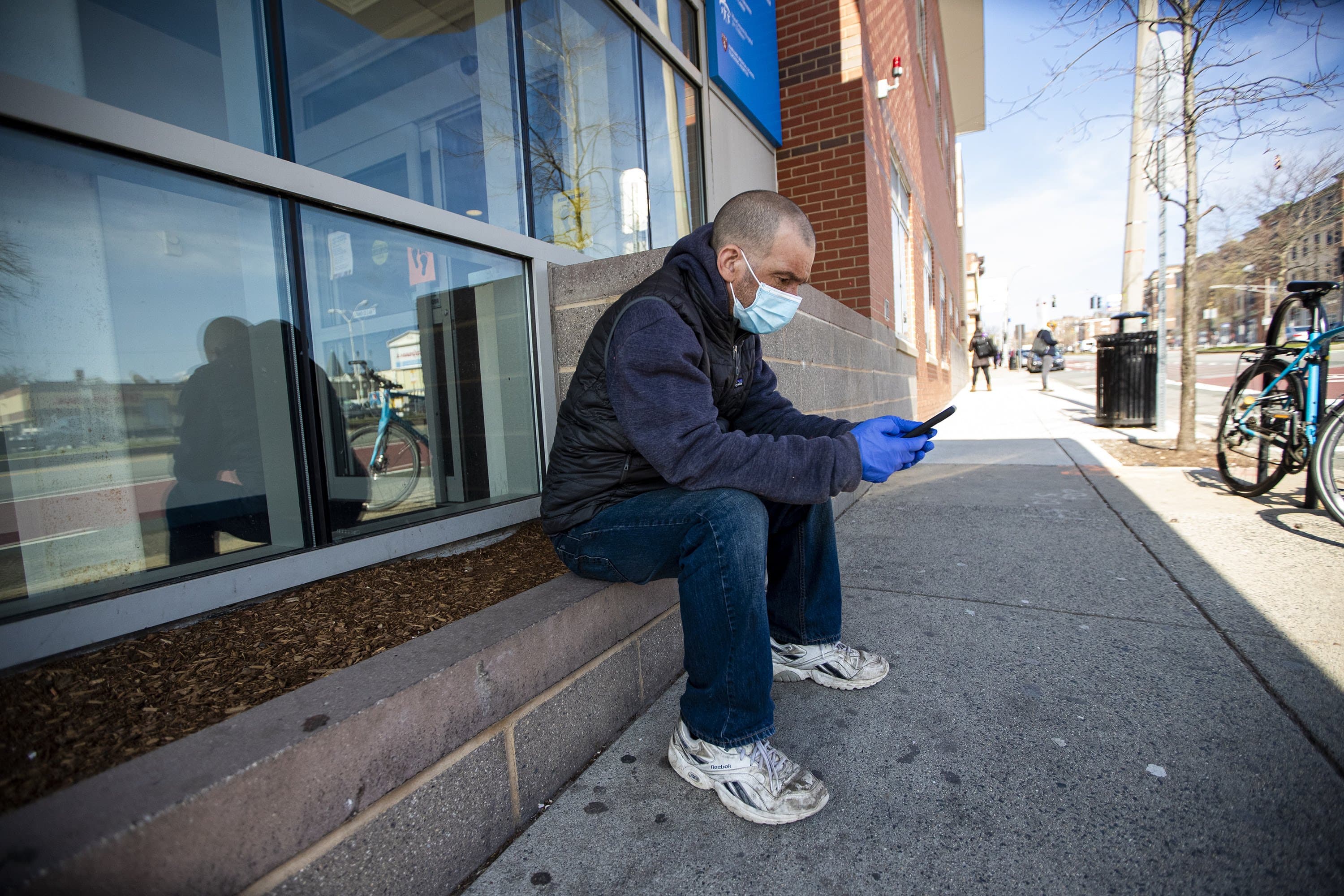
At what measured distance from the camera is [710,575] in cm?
151

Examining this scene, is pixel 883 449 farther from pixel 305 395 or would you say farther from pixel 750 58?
pixel 750 58

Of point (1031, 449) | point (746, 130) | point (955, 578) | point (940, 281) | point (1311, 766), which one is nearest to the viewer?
point (1311, 766)

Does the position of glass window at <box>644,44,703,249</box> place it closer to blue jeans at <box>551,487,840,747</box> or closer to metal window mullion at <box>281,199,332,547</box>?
metal window mullion at <box>281,199,332,547</box>

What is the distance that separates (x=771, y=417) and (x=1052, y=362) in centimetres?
3220

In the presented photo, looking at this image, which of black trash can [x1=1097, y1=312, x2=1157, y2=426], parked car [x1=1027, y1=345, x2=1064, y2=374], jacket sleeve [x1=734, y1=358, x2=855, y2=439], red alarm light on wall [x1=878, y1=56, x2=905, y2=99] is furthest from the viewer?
parked car [x1=1027, y1=345, x2=1064, y2=374]

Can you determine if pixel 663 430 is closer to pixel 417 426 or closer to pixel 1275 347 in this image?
pixel 417 426

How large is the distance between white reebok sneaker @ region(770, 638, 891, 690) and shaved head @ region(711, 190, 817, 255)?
1231 mm

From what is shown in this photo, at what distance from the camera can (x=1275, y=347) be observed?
12.3 feet

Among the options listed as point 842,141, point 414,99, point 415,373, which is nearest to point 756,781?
point 415,373

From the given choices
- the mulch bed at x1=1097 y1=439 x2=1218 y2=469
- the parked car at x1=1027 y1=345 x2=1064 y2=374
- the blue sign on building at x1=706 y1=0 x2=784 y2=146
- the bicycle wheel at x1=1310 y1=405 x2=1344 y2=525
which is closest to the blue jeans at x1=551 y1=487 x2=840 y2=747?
the bicycle wheel at x1=1310 y1=405 x2=1344 y2=525

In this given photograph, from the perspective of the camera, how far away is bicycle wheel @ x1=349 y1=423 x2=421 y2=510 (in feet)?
7.69

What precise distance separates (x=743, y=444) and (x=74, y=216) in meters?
1.82

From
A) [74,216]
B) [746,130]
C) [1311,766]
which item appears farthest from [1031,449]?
[74,216]

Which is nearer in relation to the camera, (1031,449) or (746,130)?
(746,130)
